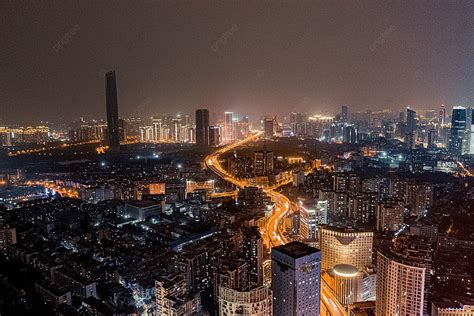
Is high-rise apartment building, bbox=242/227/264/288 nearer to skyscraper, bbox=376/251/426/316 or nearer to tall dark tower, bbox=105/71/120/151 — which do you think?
skyscraper, bbox=376/251/426/316

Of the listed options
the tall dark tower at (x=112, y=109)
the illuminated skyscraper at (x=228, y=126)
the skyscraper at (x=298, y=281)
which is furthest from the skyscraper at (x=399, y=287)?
the illuminated skyscraper at (x=228, y=126)

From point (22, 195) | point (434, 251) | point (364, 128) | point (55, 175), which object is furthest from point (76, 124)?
point (434, 251)

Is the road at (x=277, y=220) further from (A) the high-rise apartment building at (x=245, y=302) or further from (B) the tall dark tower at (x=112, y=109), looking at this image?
(B) the tall dark tower at (x=112, y=109)

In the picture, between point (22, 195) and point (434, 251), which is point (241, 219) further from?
point (22, 195)

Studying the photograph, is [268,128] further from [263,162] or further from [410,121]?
[263,162]

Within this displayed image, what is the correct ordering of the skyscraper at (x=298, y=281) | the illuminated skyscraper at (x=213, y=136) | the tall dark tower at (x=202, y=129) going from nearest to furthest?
the skyscraper at (x=298, y=281)
the tall dark tower at (x=202, y=129)
the illuminated skyscraper at (x=213, y=136)

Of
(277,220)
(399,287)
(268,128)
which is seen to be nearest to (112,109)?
(268,128)
